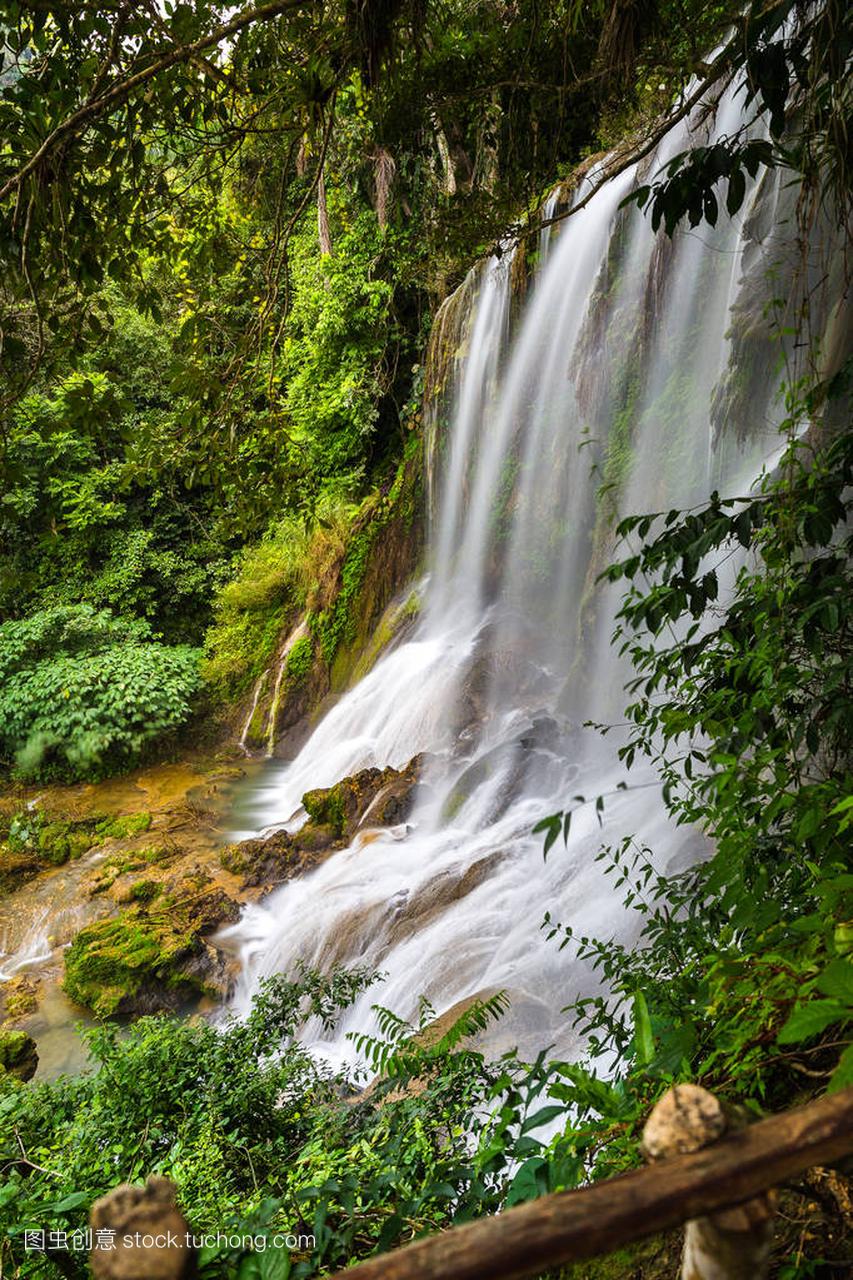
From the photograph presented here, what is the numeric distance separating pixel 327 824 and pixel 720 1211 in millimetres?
6922

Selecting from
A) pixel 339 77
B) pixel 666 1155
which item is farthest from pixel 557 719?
pixel 666 1155

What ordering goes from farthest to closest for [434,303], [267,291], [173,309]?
1. [173,309]
2. [434,303]
3. [267,291]

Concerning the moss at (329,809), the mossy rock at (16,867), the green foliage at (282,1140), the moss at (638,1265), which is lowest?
the mossy rock at (16,867)

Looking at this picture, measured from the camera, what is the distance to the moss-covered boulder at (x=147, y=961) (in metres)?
5.84

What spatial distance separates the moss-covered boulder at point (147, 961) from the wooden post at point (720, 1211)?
5978 mm

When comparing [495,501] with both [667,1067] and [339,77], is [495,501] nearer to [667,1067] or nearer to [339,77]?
[339,77]

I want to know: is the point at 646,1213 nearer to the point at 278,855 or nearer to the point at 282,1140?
the point at 282,1140

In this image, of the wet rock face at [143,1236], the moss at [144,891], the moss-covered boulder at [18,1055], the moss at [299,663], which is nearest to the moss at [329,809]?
the moss at [144,891]

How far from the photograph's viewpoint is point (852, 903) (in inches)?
62.4

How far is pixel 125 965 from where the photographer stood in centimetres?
594

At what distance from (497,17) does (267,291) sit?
3740 mm

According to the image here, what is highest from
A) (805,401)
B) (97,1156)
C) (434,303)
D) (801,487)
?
(434,303)

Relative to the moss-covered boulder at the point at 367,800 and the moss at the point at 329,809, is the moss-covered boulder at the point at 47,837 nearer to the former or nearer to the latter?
the moss at the point at 329,809

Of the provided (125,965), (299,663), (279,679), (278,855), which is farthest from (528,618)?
(125,965)
